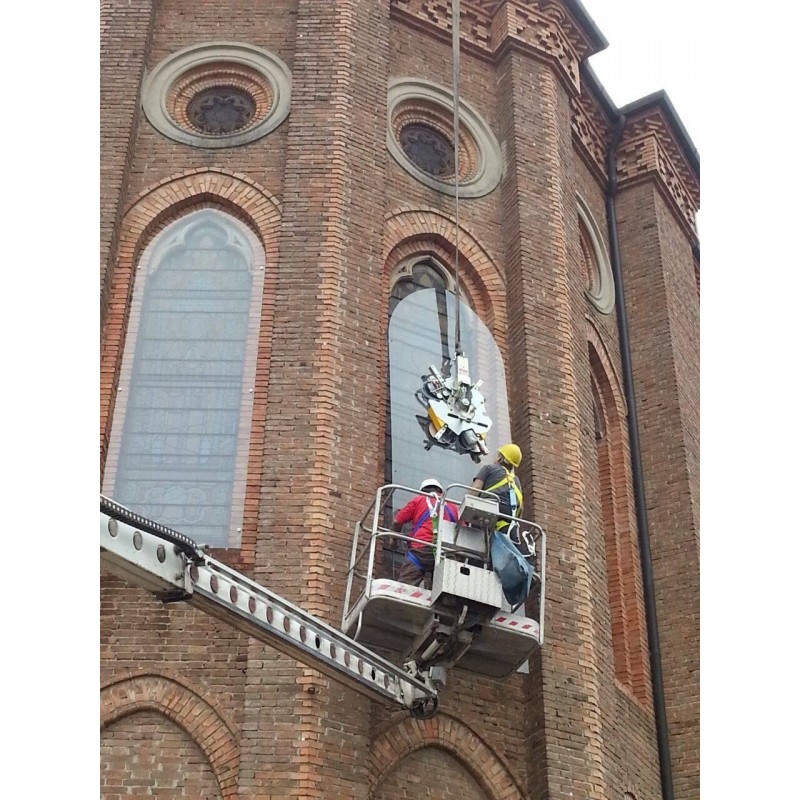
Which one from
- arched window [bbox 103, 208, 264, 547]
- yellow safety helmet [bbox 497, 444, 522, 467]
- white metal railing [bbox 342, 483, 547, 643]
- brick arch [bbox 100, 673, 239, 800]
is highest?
arched window [bbox 103, 208, 264, 547]

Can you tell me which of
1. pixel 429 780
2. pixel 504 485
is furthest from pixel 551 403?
pixel 429 780

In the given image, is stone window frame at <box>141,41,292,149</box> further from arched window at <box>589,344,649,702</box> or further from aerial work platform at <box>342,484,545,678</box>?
aerial work platform at <box>342,484,545,678</box>

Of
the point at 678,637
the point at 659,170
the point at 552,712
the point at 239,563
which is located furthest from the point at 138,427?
the point at 659,170

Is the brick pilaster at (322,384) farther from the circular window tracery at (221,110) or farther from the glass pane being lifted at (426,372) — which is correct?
the circular window tracery at (221,110)

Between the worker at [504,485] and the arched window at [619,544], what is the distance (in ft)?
14.3

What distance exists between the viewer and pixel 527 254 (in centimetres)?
1580

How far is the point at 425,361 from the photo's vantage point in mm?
14992

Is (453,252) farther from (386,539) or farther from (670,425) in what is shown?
(386,539)

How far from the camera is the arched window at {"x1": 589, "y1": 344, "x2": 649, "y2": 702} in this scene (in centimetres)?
1564

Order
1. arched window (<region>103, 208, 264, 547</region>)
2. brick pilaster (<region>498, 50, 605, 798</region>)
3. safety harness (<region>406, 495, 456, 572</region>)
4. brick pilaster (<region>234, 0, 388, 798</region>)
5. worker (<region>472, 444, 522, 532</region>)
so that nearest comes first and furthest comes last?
brick pilaster (<region>234, 0, 388, 798</region>), safety harness (<region>406, 495, 456, 572</region>), worker (<region>472, 444, 522, 532</region>), brick pilaster (<region>498, 50, 605, 798</region>), arched window (<region>103, 208, 264, 547</region>)

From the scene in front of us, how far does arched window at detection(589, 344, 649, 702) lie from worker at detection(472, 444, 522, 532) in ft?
14.3

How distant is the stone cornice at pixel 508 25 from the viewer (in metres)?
17.5

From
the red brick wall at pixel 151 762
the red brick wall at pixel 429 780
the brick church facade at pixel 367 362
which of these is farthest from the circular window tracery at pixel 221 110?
the red brick wall at pixel 429 780

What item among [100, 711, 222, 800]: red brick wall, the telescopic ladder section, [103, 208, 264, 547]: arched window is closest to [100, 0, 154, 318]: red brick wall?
[103, 208, 264, 547]: arched window
